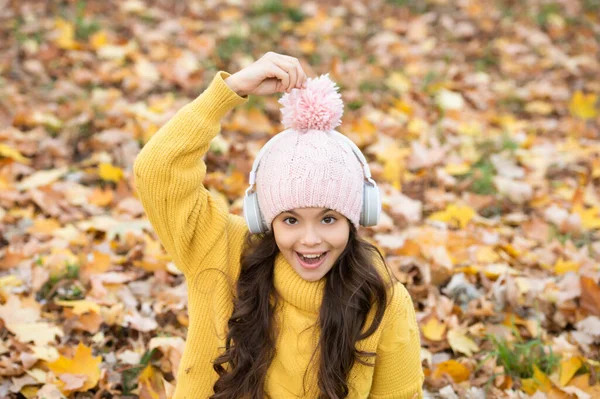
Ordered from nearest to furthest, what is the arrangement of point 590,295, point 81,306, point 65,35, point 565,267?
point 81,306, point 590,295, point 565,267, point 65,35

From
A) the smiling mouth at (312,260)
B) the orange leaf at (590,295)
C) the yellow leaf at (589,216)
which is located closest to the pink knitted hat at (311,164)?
the smiling mouth at (312,260)

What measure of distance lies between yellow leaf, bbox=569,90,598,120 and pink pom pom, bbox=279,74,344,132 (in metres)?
3.80

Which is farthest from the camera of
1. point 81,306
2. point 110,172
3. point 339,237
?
point 110,172

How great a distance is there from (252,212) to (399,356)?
62 cm

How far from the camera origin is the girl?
1.93 meters

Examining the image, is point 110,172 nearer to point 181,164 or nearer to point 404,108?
point 181,164

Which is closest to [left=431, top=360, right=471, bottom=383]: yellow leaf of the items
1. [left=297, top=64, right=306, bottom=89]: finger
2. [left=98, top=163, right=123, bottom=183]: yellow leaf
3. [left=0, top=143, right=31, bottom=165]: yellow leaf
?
[left=297, top=64, right=306, bottom=89]: finger

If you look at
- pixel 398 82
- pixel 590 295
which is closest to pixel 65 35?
pixel 398 82

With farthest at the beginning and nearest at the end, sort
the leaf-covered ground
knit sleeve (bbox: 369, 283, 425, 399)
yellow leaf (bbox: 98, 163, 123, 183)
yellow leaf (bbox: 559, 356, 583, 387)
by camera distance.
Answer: yellow leaf (bbox: 98, 163, 123, 183) → the leaf-covered ground → yellow leaf (bbox: 559, 356, 583, 387) → knit sleeve (bbox: 369, 283, 425, 399)

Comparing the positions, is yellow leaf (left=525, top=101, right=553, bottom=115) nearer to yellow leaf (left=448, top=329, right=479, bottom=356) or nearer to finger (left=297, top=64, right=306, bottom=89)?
yellow leaf (left=448, top=329, right=479, bottom=356)

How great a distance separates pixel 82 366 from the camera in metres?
2.52

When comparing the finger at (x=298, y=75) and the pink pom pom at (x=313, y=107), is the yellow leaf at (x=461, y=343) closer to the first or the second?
the pink pom pom at (x=313, y=107)

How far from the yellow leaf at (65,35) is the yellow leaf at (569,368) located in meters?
3.94

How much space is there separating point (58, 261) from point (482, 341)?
5.69 ft
